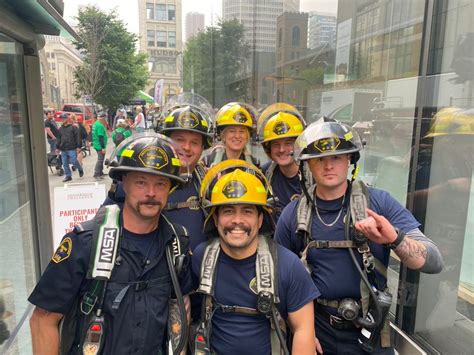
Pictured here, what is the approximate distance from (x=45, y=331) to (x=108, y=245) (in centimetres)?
50

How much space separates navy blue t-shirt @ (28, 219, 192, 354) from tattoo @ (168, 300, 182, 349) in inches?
1.4

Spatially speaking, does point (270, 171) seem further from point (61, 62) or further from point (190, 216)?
point (61, 62)

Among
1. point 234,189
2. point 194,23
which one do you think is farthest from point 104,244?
point 194,23

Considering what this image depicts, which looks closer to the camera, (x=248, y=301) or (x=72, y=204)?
(x=248, y=301)

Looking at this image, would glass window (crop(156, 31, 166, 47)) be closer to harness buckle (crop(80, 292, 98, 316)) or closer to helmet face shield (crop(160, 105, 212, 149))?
helmet face shield (crop(160, 105, 212, 149))

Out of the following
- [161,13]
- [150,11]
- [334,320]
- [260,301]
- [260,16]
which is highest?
[150,11]

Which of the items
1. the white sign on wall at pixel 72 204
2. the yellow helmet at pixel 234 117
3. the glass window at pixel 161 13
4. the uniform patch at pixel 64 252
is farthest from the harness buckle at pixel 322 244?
the glass window at pixel 161 13

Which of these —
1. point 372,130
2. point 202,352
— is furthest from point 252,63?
point 202,352

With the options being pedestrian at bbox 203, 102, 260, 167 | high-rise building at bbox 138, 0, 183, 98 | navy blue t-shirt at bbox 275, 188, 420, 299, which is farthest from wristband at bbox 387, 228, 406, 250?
high-rise building at bbox 138, 0, 183, 98

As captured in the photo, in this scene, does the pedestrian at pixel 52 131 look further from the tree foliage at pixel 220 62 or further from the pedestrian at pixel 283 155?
the pedestrian at pixel 283 155

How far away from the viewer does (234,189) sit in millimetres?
2064

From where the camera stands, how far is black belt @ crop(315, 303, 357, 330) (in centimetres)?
219

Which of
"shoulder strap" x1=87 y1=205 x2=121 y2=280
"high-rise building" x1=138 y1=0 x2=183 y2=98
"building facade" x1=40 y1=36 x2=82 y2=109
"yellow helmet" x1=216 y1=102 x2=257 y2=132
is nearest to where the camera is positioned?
"shoulder strap" x1=87 y1=205 x2=121 y2=280

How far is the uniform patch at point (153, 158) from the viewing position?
1.93 metres
